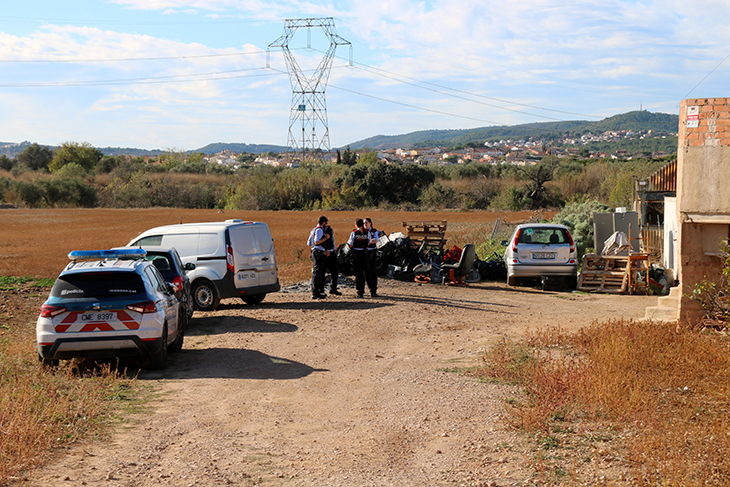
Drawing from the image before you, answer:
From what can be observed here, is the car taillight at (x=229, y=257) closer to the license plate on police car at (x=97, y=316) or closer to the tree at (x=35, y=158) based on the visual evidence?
the license plate on police car at (x=97, y=316)

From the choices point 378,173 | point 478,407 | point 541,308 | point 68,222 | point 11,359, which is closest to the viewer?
point 478,407

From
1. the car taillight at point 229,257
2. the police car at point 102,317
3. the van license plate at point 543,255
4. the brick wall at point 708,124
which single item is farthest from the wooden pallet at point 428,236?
the police car at point 102,317

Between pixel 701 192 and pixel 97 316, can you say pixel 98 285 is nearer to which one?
pixel 97 316

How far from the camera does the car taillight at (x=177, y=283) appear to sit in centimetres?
1311

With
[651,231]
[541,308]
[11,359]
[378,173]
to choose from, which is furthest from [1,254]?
[378,173]

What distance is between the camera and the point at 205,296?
1562 centimetres

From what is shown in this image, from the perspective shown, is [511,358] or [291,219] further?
[291,219]

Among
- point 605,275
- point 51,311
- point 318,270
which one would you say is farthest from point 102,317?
point 605,275

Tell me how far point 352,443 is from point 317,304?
9.61m

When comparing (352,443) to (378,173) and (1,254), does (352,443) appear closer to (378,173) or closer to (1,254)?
(1,254)

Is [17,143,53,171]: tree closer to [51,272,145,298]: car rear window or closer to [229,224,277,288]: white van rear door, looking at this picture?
[229,224,277,288]: white van rear door

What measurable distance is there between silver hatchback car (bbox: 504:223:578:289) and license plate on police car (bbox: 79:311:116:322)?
1196 cm

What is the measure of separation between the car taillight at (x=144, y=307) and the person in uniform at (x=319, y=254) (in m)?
6.64

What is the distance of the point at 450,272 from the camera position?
1956 cm
